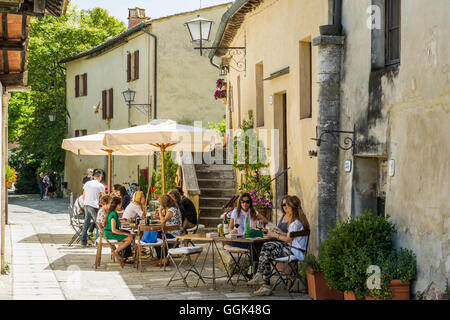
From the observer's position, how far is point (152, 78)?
27.6 metres

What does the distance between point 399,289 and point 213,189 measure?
34.4 ft

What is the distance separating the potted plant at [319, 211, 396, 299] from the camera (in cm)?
743

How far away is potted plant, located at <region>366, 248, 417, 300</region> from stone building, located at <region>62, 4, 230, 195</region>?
67.0 feet

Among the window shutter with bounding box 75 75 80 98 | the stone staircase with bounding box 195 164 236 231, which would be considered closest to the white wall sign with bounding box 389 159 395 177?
the stone staircase with bounding box 195 164 236 231

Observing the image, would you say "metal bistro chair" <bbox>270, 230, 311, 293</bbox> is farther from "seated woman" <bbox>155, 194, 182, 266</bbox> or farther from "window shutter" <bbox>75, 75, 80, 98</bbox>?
"window shutter" <bbox>75, 75, 80, 98</bbox>

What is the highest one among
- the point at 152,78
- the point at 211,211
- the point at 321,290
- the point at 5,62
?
the point at 152,78

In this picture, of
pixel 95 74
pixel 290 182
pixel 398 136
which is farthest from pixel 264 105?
pixel 95 74

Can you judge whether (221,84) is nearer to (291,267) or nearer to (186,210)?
(186,210)

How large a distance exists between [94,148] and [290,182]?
5.69 metres

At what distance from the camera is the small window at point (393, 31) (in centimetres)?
818

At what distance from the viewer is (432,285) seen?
678cm

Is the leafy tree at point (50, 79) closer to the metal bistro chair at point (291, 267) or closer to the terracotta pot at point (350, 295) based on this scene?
the metal bistro chair at point (291, 267)

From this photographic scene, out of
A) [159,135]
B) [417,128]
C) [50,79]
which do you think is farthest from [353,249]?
[50,79]
